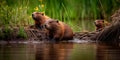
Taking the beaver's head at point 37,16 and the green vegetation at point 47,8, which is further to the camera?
the beaver's head at point 37,16

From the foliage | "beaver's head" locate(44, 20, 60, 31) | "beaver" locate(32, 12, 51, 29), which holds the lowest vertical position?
the foliage

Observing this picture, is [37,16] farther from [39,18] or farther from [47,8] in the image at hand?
[47,8]

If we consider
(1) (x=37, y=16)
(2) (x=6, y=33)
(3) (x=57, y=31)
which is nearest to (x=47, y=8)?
(1) (x=37, y=16)

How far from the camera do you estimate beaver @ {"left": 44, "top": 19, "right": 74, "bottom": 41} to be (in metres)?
13.4

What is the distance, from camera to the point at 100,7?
15680 mm

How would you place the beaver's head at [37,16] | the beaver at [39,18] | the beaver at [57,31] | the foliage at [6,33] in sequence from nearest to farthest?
Answer: 1. the foliage at [6,33]
2. the beaver at [57,31]
3. the beaver at [39,18]
4. the beaver's head at [37,16]

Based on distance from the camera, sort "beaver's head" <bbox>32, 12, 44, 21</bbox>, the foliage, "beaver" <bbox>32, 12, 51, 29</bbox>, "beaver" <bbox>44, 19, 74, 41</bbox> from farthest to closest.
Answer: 1. "beaver's head" <bbox>32, 12, 44, 21</bbox>
2. "beaver" <bbox>32, 12, 51, 29</bbox>
3. "beaver" <bbox>44, 19, 74, 41</bbox>
4. the foliage

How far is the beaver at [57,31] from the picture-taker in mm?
13414

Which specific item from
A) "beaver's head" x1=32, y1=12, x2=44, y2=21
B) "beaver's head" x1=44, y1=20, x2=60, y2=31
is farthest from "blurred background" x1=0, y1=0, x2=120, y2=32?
"beaver's head" x1=44, y1=20, x2=60, y2=31

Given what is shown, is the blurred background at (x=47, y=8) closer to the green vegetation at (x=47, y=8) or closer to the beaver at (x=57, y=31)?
the green vegetation at (x=47, y=8)

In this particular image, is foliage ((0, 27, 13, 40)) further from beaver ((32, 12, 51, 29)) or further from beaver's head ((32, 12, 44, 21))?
beaver's head ((32, 12, 44, 21))

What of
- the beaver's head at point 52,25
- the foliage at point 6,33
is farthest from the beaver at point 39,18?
the foliage at point 6,33

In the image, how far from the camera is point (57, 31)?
1347cm

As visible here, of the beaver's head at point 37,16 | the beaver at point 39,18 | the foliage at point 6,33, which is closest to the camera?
the foliage at point 6,33
